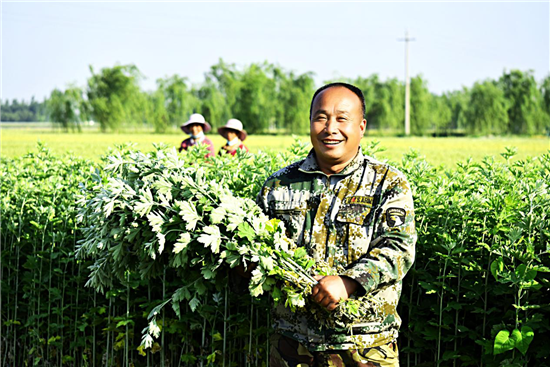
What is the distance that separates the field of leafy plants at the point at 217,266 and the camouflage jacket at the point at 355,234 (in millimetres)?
123

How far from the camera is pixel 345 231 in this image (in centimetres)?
296

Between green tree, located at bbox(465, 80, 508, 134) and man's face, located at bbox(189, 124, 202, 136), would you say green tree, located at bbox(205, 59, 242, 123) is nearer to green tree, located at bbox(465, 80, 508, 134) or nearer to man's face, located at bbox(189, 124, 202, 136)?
green tree, located at bbox(465, 80, 508, 134)

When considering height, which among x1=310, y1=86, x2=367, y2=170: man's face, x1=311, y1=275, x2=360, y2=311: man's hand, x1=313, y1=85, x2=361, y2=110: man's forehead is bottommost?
x1=311, y1=275, x2=360, y2=311: man's hand

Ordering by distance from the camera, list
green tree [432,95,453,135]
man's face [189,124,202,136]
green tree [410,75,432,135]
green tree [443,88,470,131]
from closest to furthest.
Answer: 1. man's face [189,124,202,136]
2. green tree [410,75,432,135]
3. green tree [432,95,453,135]
4. green tree [443,88,470,131]

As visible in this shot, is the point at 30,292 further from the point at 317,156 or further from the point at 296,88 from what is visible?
the point at 296,88

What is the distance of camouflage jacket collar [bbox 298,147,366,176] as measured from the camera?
3.04 metres

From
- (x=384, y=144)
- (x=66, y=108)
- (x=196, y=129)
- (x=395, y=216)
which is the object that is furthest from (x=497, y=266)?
(x=66, y=108)

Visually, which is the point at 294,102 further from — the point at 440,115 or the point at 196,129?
the point at 196,129

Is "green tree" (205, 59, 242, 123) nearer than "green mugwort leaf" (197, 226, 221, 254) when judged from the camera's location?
No

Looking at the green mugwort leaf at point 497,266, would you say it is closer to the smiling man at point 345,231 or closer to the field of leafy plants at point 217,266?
the field of leafy plants at point 217,266

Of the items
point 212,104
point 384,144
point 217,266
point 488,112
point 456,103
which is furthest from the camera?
point 456,103

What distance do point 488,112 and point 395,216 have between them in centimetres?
9430

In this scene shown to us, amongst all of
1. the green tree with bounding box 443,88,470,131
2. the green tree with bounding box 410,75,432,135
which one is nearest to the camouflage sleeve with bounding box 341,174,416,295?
the green tree with bounding box 410,75,432,135

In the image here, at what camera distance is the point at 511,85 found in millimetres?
95188
